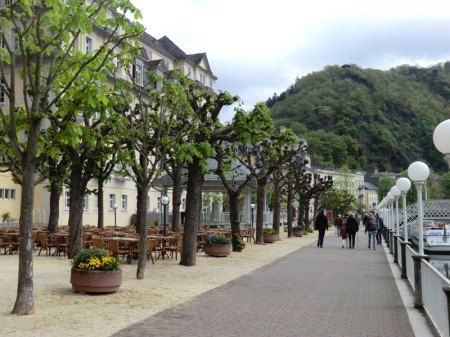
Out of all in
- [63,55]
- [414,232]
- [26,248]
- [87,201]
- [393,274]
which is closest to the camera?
[26,248]

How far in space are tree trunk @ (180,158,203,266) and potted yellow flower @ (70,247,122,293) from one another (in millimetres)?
5644

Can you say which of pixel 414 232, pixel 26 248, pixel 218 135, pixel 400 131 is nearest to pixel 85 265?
pixel 26 248

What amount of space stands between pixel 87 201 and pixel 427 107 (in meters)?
120

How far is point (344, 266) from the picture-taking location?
1658 cm

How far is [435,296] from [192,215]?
9.30 m

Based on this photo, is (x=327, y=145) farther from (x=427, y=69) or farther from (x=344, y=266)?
(x=344, y=266)

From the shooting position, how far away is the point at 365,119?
437ft

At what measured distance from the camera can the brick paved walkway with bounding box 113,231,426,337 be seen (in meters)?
7.15

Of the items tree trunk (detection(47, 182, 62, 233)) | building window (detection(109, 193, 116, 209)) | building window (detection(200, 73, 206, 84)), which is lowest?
tree trunk (detection(47, 182, 62, 233))

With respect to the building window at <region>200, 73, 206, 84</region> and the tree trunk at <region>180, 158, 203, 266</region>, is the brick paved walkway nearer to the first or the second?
the tree trunk at <region>180, 158, 203, 266</region>

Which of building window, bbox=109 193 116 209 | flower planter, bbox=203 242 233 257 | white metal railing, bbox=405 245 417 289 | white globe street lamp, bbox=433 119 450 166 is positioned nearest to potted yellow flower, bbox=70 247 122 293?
white globe street lamp, bbox=433 119 450 166

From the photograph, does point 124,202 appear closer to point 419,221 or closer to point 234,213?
point 234,213

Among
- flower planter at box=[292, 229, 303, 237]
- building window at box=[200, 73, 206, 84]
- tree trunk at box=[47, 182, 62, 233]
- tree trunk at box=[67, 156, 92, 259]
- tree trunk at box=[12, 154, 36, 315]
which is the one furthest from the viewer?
building window at box=[200, 73, 206, 84]

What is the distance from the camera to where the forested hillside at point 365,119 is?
129 metres
